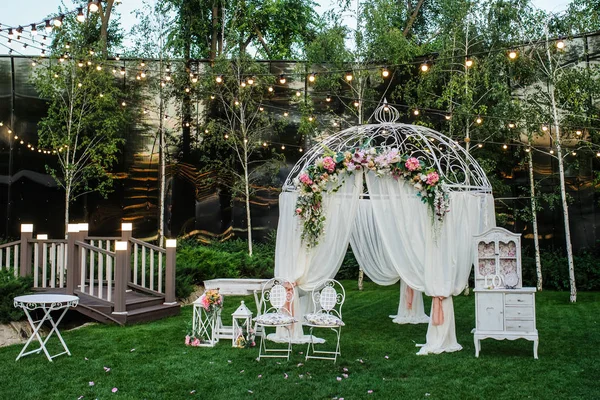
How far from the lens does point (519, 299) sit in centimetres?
698

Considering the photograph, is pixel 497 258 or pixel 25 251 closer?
pixel 497 258

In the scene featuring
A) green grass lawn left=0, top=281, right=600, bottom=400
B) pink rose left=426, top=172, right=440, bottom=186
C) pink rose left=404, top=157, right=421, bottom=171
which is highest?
pink rose left=404, top=157, right=421, bottom=171

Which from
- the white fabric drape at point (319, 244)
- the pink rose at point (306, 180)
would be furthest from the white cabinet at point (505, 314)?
the pink rose at point (306, 180)

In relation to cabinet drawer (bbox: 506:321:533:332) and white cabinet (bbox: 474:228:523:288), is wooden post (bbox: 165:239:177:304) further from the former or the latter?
cabinet drawer (bbox: 506:321:533:332)

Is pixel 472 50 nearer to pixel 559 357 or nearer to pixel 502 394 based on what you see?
pixel 559 357

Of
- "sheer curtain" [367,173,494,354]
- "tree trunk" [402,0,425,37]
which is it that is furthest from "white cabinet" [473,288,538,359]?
"tree trunk" [402,0,425,37]

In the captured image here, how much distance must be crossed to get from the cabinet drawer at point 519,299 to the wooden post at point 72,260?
20.6ft

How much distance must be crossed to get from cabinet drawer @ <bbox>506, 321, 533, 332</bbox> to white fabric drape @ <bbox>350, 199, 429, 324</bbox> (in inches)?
61.1

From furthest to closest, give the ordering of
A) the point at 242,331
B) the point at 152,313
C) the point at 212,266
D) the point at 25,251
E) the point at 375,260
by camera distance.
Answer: the point at 212,266
the point at 25,251
the point at 152,313
the point at 375,260
the point at 242,331

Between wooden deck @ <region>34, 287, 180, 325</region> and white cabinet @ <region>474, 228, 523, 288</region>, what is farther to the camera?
wooden deck @ <region>34, 287, 180, 325</region>

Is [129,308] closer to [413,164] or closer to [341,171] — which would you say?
[341,171]

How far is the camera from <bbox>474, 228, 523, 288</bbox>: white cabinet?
7520 mm

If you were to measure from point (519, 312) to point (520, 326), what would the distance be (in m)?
0.16


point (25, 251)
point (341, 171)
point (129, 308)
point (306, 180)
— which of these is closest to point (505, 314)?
point (341, 171)
